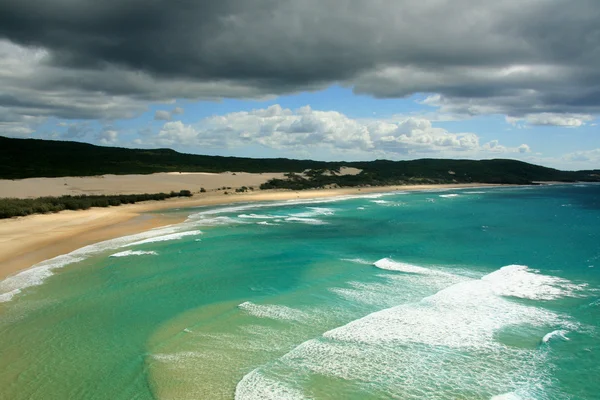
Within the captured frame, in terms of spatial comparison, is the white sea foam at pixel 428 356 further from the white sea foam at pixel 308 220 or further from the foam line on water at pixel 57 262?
the white sea foam at pixel 308 220

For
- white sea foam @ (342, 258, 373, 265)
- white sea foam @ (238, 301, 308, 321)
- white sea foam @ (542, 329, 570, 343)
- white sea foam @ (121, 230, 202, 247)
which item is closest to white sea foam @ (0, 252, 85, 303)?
white sea foam @ (121, 230, 202, 247)

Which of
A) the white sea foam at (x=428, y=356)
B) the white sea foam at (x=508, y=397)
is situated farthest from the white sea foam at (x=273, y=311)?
the white sea foam at (x=508, y=397)

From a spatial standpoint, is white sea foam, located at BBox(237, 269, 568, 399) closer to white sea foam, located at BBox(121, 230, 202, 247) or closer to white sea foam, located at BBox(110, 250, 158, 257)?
white sea foam, located at BBox(110, 250, 158, 257)

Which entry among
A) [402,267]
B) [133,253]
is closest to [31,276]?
[133,253]

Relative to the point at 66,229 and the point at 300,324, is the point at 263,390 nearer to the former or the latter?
the point at 300,324

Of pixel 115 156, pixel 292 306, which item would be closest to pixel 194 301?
pixel 292 306

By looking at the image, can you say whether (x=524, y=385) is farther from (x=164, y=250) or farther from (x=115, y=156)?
(x=115, y=156)
